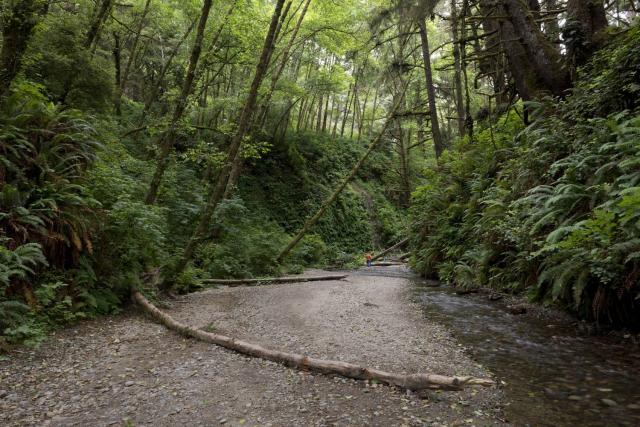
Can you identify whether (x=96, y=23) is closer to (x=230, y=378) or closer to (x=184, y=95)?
(x=184, y=95)

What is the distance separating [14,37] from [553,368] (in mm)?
9950

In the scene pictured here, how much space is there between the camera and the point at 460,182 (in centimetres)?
1358

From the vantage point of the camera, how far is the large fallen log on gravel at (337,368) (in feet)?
11.8

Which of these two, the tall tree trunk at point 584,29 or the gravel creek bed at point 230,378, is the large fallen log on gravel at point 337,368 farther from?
the tall tree trunk at point 584,29

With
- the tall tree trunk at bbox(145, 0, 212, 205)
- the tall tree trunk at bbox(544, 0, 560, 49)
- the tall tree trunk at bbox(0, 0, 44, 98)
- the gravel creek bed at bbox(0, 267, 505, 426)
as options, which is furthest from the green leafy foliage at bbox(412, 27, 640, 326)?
the tall tree trunk at bbox(0, 0, 44, 98)

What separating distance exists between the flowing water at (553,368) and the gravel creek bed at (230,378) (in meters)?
0.28

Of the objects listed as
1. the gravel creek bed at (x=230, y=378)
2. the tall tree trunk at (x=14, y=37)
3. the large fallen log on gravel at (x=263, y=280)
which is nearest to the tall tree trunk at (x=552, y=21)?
the gravel creek bed at (x=230, y=378)

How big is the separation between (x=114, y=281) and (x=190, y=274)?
2476 millimetres

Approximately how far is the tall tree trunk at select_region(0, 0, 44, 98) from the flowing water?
893 centimetres

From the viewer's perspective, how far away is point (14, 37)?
6.88 metres

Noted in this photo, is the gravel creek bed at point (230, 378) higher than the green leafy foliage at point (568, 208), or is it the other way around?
the green leafy foliage at point (568, 208)

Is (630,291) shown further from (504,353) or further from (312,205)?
(312,205)

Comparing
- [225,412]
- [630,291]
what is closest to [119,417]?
[225,412]

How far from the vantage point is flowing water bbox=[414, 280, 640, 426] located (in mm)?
3436
